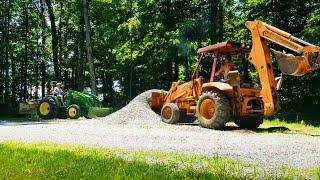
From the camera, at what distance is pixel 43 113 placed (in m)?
26.2

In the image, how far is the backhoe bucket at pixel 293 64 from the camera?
47.2 ft

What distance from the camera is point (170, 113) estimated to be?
62.5 ft

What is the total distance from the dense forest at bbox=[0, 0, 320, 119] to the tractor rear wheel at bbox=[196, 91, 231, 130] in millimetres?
6280

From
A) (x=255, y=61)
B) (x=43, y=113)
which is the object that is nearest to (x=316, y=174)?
(x=255, y=61)

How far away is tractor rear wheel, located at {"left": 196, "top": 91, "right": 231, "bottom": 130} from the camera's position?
15.9 m

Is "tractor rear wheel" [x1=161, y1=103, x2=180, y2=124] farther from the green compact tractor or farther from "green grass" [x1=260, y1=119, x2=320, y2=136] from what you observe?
the green compact tractor

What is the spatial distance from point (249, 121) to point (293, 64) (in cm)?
345

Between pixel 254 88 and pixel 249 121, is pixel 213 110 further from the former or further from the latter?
pixel 249 121

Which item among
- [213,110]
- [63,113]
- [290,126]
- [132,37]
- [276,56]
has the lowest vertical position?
[290,126]

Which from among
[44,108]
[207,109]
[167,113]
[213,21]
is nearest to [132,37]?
[213,21]

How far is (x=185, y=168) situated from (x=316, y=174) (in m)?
1.69

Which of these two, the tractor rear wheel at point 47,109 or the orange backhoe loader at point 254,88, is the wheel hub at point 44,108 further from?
the orange backhoe loader at point 254,88

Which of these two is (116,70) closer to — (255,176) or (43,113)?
(43,113)

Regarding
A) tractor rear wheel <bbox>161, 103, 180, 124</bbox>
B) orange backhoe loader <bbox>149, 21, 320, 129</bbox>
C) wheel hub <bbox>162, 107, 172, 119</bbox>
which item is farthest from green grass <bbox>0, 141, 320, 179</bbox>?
wheel hub <bbox>162, 107, 172, 119</bbox>
